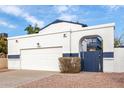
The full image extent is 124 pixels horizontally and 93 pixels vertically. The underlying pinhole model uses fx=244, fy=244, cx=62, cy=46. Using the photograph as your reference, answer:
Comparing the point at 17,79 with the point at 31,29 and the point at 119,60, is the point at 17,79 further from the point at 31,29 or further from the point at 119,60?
the point at 31,29

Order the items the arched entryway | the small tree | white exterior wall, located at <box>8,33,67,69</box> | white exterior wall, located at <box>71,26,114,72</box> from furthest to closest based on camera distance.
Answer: the small tree
white exterior wall, located at <box>8,33,67,69</box>
the arched entryway
white exterior wall, located at <box>71,26,114,72</box>

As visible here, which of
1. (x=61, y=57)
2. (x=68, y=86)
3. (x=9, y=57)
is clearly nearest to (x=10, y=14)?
(x=9, y=57)

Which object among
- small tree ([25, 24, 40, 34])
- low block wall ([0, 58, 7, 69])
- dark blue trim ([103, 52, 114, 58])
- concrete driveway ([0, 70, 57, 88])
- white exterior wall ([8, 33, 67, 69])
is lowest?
concrete driveway ([0, 70, 57, 88])

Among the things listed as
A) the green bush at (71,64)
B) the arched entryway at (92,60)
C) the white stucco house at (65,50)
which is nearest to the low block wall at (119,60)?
the white stucco house at (65,50)

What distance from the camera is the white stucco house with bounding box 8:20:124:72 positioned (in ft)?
57.7

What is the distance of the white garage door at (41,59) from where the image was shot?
20344mm

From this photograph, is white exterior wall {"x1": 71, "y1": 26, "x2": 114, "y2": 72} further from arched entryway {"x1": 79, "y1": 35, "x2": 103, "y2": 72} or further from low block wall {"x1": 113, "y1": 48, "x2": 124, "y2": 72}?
arched entryway {"x1": 79, "y1": 35, "x2": 103, "y2": 72}

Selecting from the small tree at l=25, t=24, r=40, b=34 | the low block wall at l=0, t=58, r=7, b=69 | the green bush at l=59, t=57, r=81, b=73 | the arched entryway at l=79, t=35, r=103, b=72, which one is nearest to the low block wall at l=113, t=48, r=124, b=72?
the arched entryway at l=79, t=35, r=103, b=72

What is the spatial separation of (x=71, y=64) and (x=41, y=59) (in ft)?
13.0

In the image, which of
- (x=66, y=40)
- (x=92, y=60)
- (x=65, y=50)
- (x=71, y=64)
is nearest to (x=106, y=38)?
(x=92, y=60)

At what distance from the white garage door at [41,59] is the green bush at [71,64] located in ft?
5.79

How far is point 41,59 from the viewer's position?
21.3 meters

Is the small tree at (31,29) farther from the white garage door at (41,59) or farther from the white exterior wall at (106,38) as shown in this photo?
the white exterior wall at (106,38)

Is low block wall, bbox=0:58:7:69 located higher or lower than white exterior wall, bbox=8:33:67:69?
lower
